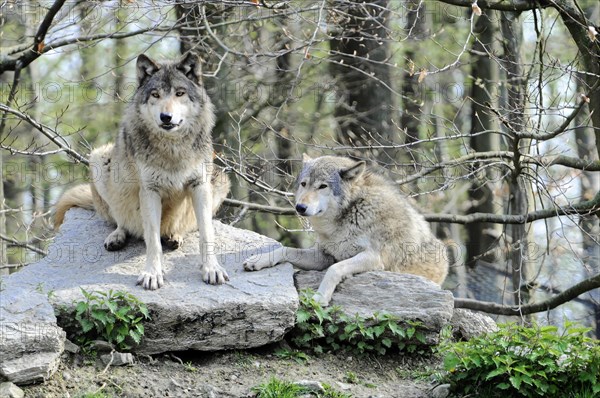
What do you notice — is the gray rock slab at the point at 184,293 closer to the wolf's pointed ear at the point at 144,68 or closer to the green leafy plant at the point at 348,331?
the green leafy plant at the point at 348,331

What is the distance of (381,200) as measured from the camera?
837 cm

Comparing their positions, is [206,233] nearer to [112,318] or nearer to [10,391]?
[112,318]

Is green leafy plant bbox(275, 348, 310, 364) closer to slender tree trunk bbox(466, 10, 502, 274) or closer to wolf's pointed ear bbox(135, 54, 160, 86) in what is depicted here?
wolf's pointed ear bbox(135, 54, 160, 86)

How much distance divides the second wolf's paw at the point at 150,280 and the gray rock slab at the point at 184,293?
5cm

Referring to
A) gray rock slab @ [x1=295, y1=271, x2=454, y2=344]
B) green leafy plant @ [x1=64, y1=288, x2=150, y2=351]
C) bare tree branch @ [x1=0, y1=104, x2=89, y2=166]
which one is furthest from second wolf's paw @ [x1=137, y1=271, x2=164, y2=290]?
bare tree branch @ [x1=0, y1=104, x2=89, y2=166]

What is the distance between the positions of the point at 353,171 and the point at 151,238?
2.22m

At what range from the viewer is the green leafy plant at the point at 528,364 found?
20.3 feet

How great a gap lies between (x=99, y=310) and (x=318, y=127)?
10179 millimetres

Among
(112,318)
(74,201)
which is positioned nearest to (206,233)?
(112,318)

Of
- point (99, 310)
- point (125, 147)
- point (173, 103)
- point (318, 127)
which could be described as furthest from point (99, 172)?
point (318, 127)

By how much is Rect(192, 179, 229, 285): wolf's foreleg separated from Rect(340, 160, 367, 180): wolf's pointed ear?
4.65 feet

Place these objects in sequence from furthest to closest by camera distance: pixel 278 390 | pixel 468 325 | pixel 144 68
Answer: pixel 468 325 < pixel 144 68 < pixel 278 390

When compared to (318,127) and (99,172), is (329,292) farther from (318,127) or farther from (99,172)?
(318,127)

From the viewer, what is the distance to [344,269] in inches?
308
